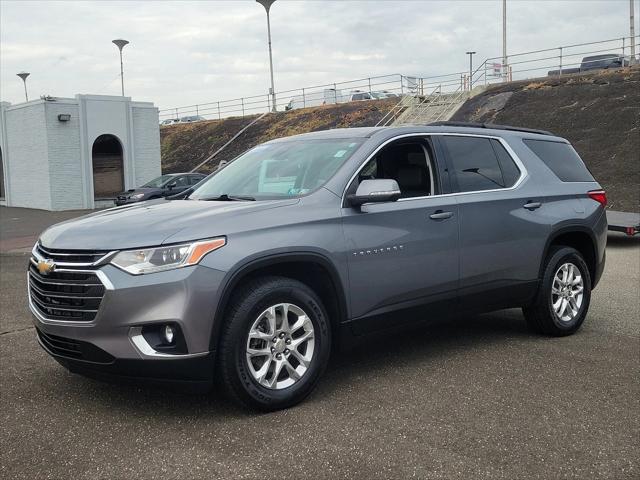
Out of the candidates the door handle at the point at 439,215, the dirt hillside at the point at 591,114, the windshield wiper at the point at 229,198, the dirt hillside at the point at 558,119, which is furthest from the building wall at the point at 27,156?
the door handle at the point at 439,215

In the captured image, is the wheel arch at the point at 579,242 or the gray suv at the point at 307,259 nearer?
the gray suv at the point at 307,259

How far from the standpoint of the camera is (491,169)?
18.1 ft

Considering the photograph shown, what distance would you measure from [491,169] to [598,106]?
21855 millimetres

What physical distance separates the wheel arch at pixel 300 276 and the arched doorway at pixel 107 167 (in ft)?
77.6

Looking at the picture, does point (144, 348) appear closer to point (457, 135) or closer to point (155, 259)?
point (155, 259)

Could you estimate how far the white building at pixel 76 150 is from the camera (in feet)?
82.0

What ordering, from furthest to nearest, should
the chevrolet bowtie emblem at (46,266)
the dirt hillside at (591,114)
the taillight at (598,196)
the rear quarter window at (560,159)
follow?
the dirt hillside at (591,114) < the taillight at (598,196) < the rear quarter window at (560,159) < the chevrolet bowtie emblem at (46,266)

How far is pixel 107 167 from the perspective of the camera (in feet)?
87.6

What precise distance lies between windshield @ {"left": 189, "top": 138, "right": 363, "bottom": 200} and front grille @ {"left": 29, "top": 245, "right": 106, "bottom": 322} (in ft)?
4.14

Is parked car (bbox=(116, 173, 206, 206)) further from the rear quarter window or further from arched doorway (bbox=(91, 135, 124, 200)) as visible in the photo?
the rear quarter window

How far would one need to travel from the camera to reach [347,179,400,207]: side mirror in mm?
4336

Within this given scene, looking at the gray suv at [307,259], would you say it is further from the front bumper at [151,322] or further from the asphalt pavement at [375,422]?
the asphalt pavement at [375,422]

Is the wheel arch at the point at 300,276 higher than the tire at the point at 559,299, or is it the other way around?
the wheel arch at the point at 300,276

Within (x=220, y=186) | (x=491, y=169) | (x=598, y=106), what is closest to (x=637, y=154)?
(x=598, y=106)
